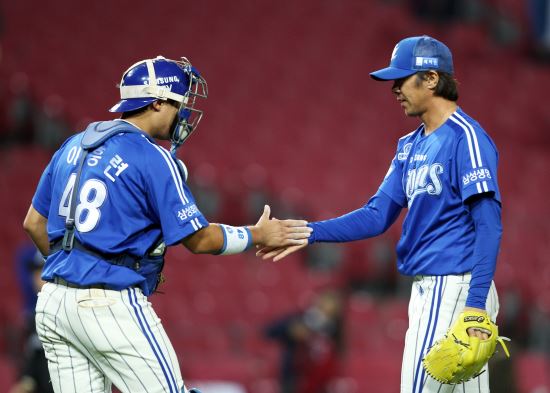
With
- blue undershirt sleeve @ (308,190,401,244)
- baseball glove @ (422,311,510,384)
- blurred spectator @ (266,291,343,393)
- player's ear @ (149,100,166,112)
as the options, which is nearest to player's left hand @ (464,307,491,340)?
baseball glove @ (422,311,510,384)

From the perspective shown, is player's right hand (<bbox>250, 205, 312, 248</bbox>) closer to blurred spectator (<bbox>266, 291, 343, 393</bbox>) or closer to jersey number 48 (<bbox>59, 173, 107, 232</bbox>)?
jersey number 48 (<bbox>59, 173, 107, 232</bbox>)

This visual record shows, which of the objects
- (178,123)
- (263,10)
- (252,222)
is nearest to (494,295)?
(178,123)

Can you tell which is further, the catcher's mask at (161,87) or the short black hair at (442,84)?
the short black hair at (442,84)

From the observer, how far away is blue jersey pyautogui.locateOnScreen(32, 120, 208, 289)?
4.51 meters

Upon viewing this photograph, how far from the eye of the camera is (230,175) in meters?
12.1

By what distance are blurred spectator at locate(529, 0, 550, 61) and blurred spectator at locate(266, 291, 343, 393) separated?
32.7 ft

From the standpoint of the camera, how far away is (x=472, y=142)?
4797 mm

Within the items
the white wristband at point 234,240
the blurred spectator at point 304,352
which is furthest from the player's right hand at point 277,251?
the blurred spectator at point 304,352

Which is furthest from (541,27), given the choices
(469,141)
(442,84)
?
(469,141)

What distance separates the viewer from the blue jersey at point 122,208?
177 inches

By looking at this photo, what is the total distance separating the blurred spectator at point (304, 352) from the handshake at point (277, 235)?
13.2 ft

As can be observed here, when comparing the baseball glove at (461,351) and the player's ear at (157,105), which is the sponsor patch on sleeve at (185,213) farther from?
the baseball glove at (461,351)

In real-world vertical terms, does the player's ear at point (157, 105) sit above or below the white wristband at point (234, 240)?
above

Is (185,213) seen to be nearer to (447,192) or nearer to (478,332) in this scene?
(447,192)
